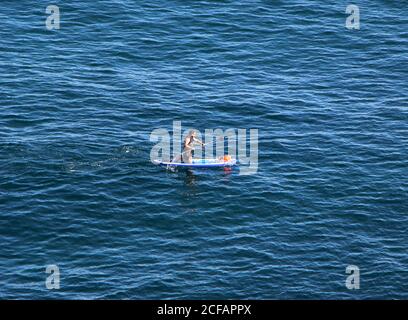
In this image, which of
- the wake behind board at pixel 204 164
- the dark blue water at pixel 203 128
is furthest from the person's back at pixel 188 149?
the dark blue water at pixel 203 128

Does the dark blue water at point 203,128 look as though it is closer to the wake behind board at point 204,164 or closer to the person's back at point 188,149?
the wake behind board at point 204,164

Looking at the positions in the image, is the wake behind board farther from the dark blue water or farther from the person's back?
the dark blue water

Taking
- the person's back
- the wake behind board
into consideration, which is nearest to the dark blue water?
the wake behind board

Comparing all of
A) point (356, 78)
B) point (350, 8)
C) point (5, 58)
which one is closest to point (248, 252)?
point (356, 78)

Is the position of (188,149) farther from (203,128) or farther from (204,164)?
(203,128)

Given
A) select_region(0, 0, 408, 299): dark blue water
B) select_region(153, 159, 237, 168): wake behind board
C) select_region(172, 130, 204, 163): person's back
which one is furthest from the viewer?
select_region(153, 159, 237, 168): wake behind board

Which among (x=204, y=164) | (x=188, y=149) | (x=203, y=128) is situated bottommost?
(x=204, y=164)

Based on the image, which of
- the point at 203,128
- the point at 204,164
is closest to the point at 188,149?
the point at 204,164
